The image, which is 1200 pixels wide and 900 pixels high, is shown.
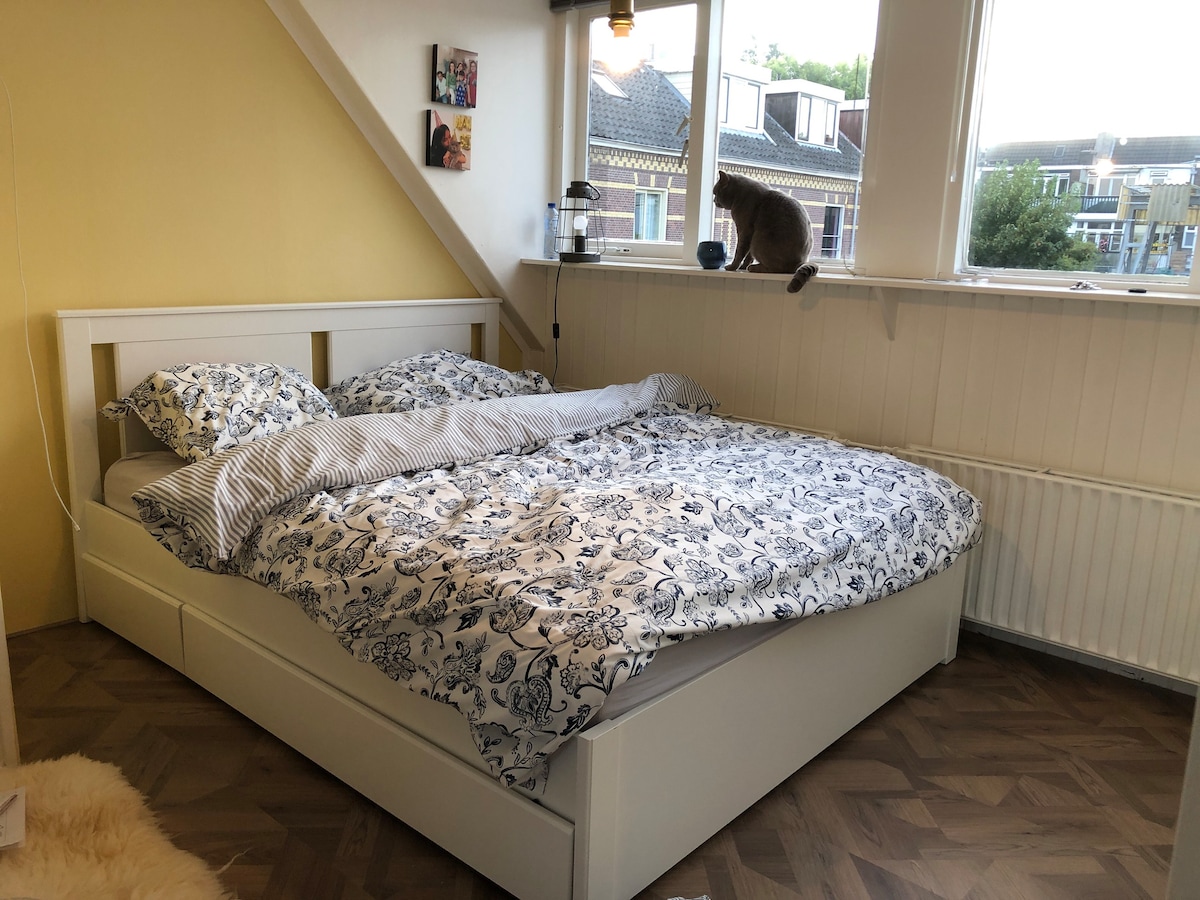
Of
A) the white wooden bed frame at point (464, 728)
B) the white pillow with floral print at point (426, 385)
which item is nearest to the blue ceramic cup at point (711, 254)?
the white pillow with floral print at point (426, 385)

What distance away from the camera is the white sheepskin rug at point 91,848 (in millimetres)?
1702

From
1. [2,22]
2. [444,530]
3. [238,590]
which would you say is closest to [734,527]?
[444,530]

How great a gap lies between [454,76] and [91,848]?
2.58 m

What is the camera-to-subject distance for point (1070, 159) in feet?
8.79

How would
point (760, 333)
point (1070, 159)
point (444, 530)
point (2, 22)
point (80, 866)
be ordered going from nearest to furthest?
point (80, 866) → point (444, 530) → point (2, 22) → point (1070, 159) → point (760, 333)

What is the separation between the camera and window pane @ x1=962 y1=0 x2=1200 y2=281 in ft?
8.29

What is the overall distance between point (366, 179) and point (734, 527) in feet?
6.66

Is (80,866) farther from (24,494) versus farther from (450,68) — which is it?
(450,68)

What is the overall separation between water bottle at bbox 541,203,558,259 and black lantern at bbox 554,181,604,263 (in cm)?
1

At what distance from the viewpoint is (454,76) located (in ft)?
10.9

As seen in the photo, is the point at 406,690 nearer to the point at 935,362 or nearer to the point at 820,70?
the point at 935,362

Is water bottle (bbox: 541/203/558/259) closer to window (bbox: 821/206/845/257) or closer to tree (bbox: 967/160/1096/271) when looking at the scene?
window (bbox: 821/206/845/257)

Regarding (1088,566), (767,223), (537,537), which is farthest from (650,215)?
(537,537)

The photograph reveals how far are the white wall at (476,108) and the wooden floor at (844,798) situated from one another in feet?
5.88
